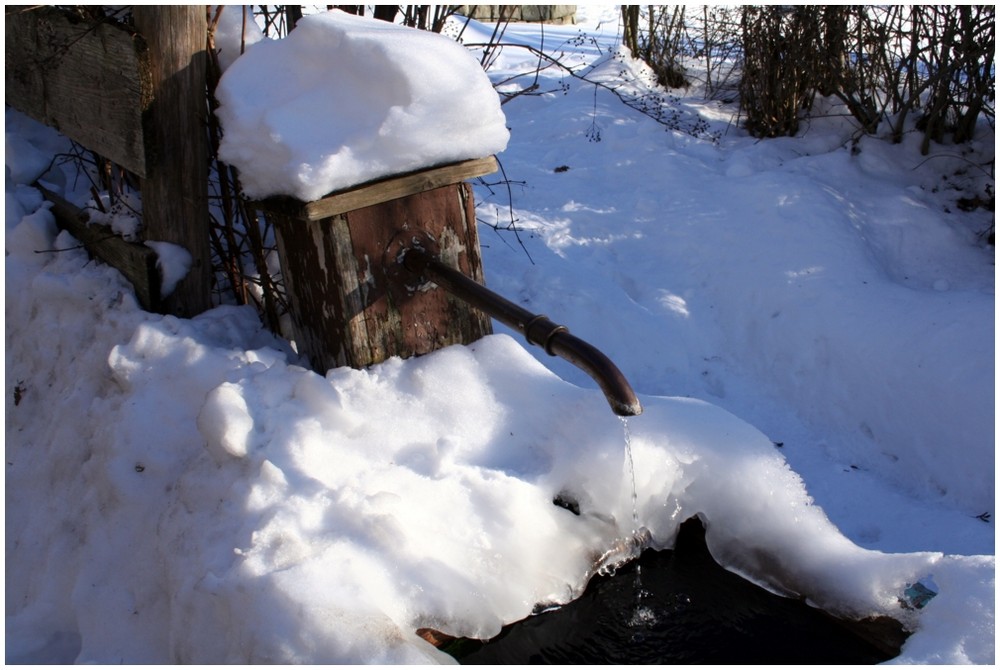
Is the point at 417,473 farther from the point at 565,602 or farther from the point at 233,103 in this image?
the point at 233,103

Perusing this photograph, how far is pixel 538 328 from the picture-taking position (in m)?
2.41

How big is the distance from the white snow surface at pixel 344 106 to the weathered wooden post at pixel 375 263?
0.06 metres

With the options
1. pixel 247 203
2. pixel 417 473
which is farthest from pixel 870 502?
pixel 247 203

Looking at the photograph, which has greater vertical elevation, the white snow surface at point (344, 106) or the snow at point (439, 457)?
the white snow surface at point (344, 106)

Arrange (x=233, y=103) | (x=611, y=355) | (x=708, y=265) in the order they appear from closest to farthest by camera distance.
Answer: (x=233, y=103), (x=611, y=355), (x=708, y=265)

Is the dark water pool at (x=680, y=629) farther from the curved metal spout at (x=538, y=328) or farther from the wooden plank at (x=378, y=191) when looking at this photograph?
the wooden plank at (x=378, y=191)

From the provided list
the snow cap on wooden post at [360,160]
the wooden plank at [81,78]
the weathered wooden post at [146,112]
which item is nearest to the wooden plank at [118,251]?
the weathered wooden post at [146,112]

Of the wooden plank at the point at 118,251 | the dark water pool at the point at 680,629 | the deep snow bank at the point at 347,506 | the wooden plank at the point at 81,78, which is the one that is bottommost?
the dark water pool at the point at 680,629

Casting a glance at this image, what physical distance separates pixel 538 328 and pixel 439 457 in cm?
46

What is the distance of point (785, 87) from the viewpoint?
5.71 meters

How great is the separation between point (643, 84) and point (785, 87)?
49.3 inches

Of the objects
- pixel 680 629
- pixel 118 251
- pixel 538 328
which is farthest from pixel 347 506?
pixel 118 251

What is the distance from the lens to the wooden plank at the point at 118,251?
3043mm

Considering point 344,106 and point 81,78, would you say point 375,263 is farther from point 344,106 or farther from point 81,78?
point 81,78
